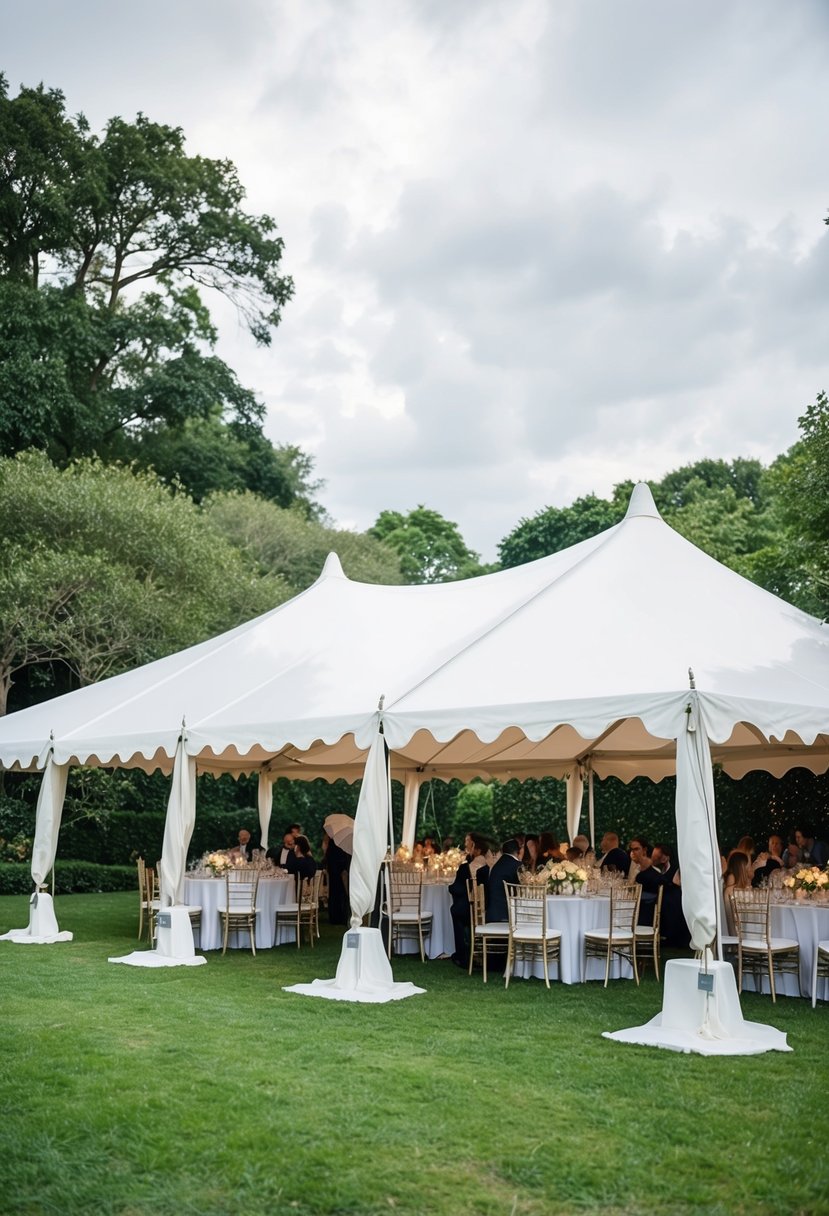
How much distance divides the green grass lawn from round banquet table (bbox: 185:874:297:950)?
3.31 meters

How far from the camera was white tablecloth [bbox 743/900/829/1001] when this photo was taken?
29.6 ft

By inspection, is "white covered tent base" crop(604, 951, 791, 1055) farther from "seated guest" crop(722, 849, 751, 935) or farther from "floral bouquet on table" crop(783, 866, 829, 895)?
"seated guest" crop(722, 849, 751, 935)

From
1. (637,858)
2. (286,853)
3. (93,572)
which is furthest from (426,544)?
(637,858)

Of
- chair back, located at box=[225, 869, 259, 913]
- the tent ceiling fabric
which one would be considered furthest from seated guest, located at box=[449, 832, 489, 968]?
chair back, located at box=[225, 869, 259, 913]

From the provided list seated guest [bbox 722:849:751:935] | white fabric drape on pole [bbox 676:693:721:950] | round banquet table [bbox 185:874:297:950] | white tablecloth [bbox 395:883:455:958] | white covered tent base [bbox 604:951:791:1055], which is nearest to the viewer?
white covered tent base [bbox 604:951:791:1055]

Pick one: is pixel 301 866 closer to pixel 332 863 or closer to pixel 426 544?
pixel 332 863

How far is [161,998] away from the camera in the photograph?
28.1 feet

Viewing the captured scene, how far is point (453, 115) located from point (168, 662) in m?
8.94

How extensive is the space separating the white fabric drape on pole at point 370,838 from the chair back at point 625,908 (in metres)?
2.17

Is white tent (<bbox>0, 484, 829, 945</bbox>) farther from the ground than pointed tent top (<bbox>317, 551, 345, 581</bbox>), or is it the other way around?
pointed tent top (<bbox>317, 551, 345, 581</bbox>)

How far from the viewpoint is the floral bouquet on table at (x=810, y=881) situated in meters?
9.12

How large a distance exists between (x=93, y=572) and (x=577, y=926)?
12.3 m

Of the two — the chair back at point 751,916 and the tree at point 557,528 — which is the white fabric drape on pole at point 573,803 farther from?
the tree at point 557,528

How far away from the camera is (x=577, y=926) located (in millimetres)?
9852
